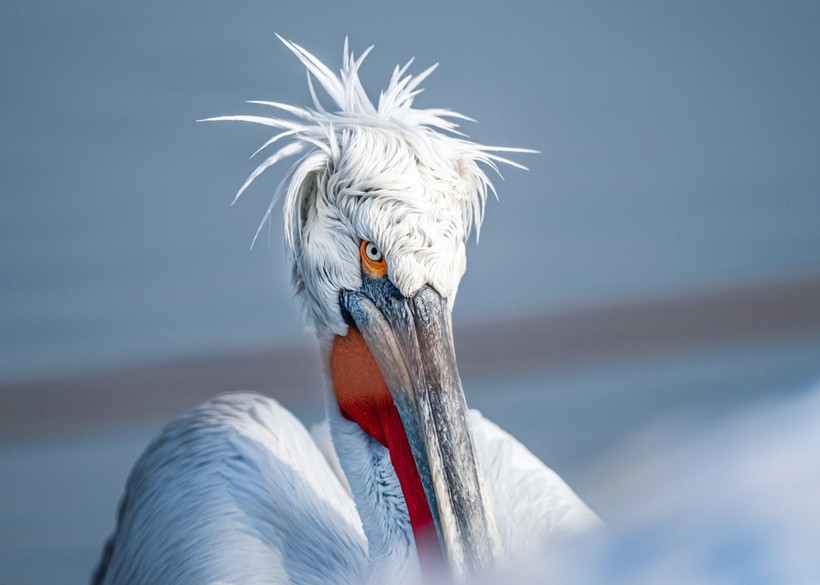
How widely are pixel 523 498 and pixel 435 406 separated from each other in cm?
52

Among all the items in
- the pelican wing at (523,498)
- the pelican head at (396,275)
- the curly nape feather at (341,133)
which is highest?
the curly nape feather at (341,133)

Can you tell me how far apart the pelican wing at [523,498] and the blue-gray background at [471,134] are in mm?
458

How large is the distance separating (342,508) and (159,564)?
33 cm

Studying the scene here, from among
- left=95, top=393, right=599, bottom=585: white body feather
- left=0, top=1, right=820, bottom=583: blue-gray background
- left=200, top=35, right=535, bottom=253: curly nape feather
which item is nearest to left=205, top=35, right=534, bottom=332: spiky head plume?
left=200, top=35, right=535, bottom=253: curly nape feather

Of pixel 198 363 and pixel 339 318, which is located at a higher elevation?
pixel 339 318

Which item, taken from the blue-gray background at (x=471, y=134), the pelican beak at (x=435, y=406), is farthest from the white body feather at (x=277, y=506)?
the blue-gray background at (x=471, y=134)

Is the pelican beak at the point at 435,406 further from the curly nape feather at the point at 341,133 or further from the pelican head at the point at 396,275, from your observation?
the curly nape feather at the point at 341,133

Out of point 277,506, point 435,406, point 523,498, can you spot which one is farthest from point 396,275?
point 523,498

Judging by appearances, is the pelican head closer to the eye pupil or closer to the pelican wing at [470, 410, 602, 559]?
the eye pupil

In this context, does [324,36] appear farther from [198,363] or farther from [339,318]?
[198,363]

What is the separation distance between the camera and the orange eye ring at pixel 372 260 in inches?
58.4

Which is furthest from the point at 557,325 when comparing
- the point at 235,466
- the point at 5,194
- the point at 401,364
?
the point at 5,194

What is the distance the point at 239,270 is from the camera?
8.58ft

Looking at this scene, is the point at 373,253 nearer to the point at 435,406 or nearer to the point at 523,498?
the point at 435,406
